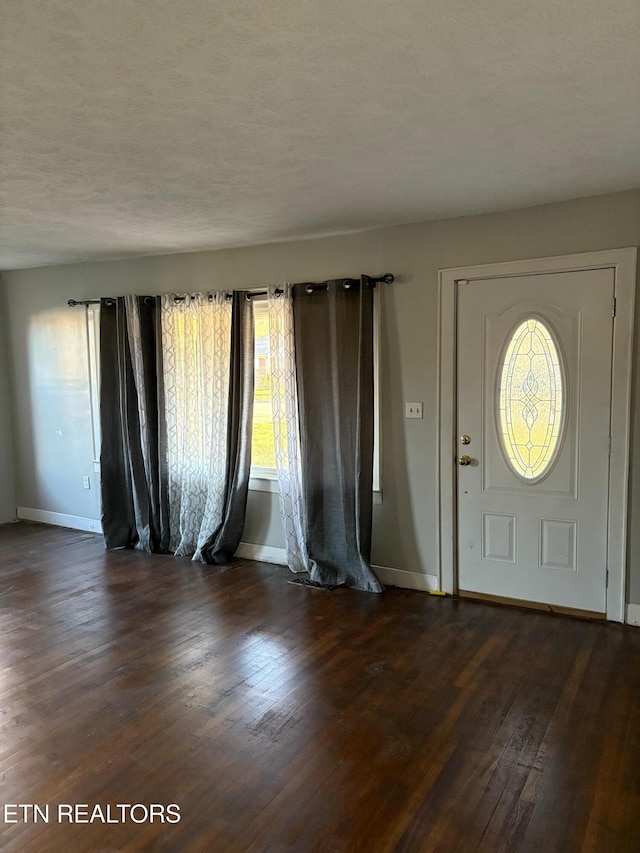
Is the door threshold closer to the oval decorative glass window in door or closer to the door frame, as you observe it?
the door frame

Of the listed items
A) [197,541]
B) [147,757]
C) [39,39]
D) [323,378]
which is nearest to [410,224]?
[323,378]

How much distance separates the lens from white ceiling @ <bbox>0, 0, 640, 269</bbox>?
5.20ft

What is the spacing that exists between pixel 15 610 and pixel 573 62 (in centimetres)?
406

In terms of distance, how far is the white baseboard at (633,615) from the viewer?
11.0 ft

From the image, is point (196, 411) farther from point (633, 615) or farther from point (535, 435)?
point (633, 615)

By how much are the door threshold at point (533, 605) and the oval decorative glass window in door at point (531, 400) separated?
0.78 meters

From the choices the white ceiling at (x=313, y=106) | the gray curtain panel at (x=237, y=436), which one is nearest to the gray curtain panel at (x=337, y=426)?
the gray curtain panel at (x=237, y=436)

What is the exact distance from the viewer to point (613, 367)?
3293 millimetres

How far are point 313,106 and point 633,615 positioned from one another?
3125mm

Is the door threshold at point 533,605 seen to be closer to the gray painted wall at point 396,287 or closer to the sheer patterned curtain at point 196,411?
the gray painted wall at point 396,287

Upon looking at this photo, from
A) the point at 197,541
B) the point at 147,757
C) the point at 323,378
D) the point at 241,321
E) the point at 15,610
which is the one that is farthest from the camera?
the point at 197,541

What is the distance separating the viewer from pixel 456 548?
12.6 feet

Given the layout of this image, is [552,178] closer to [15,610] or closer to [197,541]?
[197,541]

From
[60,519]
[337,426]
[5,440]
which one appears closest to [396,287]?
[337,426]
